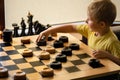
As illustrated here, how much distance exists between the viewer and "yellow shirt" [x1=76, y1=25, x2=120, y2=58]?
1.84 metres

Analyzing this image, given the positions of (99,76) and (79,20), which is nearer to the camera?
(99,76)

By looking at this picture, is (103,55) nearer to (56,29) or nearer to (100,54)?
(100,54)

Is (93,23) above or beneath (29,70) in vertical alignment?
above

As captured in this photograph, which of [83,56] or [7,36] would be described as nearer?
[83,56]

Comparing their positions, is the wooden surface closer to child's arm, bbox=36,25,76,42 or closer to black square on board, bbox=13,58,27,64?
black square on board, bbox=13,58,27,64

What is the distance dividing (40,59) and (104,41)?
1.52ft

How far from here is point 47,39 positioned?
2059mm

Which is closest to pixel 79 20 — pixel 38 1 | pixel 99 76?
pixel 38 1

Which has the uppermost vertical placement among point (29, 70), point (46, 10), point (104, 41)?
point (46, 10)

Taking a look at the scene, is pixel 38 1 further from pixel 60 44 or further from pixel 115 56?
pixel 115 56

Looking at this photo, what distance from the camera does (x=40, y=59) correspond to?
173 cm

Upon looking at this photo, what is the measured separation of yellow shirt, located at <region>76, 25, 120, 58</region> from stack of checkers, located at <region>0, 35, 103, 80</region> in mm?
150

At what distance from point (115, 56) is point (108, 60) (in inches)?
3.3

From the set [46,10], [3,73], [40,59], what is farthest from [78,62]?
[46,10]
